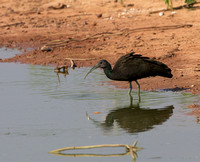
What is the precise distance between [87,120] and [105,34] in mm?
9607

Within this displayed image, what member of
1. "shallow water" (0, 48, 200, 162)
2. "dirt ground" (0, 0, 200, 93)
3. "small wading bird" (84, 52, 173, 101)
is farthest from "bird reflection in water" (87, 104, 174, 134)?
"dirt ground" (0, 0, 200, 93)

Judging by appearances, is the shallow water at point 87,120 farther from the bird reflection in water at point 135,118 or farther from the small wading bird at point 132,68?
the small wading bird at point 132,68

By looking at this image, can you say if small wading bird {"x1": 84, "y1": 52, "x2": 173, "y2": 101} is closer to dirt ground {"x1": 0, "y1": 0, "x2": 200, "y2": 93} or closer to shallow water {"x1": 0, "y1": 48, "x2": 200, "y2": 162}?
shallow water {"x1": 0, "y1": 48, "x2": 200, "y2": 162}

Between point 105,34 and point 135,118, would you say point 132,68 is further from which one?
point 105,34

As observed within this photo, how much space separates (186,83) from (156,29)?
595 cm

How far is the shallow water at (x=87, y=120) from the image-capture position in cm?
816

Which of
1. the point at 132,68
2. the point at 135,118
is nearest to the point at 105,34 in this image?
the point at 132,68

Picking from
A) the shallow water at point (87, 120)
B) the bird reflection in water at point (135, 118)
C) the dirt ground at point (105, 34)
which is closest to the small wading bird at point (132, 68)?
the shallow water at point (87, 120)

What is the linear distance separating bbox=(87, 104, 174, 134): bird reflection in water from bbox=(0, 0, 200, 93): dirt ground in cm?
189

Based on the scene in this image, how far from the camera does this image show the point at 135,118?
33.7 feet

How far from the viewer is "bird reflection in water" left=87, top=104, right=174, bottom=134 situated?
9578 mm

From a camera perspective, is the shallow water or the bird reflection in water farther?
the bird reflection in water

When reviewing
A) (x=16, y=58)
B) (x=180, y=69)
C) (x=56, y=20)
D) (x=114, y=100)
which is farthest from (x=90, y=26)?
(x=114, y=100)

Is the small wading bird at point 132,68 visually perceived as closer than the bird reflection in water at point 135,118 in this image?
No
